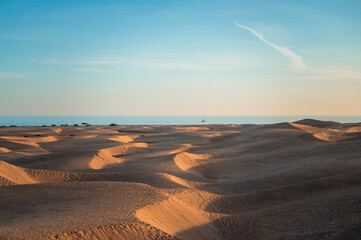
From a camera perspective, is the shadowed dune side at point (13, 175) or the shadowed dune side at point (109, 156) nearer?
the shadowed dune side at point (13, 175)

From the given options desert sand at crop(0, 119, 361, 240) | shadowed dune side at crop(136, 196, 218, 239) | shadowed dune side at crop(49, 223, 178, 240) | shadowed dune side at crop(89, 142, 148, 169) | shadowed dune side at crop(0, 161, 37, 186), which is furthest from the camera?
shadowed dune side at crop(89, 142, 148, 169)

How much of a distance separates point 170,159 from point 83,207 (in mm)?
7959

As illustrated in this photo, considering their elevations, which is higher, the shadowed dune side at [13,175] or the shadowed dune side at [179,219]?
the shadowed dune side at [13,175]

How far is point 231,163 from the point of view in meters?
13.9

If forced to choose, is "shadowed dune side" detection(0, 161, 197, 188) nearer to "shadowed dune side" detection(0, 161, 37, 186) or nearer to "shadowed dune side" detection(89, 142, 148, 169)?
"shadowed dune side" detection(0, 161, 37, 186)

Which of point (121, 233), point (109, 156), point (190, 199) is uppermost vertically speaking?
point (121, 233)

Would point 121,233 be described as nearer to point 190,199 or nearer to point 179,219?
point 179,219

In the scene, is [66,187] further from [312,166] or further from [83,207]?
[312,166]

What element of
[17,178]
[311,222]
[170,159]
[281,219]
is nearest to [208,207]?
[281,219]

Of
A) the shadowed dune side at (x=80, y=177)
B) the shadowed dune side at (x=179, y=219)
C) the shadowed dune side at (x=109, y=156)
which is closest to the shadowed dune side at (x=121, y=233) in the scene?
the shadowed dune side at (x=179, y=219)

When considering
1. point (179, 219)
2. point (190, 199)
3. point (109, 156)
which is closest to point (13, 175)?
point (190, 199)

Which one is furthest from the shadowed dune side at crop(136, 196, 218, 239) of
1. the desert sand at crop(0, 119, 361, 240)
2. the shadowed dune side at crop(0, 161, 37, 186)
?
the shadowed dune side at crop(0, 161, 37, 186)

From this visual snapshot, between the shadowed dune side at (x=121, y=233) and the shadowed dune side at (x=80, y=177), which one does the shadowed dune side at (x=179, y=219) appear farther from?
the shadowed dune side at (x=80, y=177)

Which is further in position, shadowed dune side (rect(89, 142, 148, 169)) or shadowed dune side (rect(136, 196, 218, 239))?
shadowed dune side (rect(89, 142, 148, 169))
